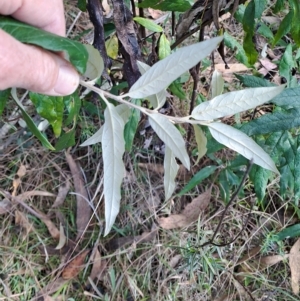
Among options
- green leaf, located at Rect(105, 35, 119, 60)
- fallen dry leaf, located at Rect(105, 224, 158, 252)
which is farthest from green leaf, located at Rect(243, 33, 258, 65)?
fallen dry leaf, located at Rect(105, 224, 158, 252)

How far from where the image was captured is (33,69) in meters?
0.48

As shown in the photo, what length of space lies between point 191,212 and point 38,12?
34.0 inches

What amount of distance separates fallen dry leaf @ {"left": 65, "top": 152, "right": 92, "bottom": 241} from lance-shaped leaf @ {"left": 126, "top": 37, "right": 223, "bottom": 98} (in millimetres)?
735

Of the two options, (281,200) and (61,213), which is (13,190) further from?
(281,200)

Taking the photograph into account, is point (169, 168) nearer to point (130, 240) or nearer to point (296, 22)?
point (296, 22)

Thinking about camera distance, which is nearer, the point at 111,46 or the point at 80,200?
the point at 111,46

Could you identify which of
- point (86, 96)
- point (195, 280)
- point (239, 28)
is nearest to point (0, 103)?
point (86, 96)

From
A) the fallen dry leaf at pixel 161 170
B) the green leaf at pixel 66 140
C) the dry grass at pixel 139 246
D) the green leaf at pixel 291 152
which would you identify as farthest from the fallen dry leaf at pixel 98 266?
the green leaf at pixel 291 152

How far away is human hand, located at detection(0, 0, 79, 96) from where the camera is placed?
1.47 feet

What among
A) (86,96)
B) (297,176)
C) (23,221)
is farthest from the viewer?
(23,221)

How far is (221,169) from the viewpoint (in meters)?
1.16

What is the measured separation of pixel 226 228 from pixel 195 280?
182mm

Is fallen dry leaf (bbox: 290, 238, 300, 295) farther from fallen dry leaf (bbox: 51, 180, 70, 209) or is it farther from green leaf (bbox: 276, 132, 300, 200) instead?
fallen dry leaf (bbox: 51, 180, 70, 209)

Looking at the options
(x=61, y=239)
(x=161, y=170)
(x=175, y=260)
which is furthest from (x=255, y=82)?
(x=61, y=239)
